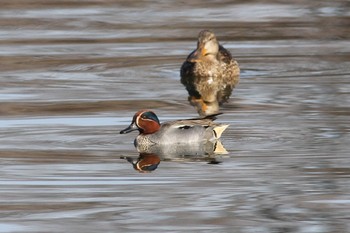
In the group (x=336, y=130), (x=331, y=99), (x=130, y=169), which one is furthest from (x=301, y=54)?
(x=130, y=169)

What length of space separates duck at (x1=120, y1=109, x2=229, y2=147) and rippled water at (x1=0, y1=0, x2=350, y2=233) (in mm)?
145

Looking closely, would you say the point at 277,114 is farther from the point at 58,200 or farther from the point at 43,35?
the point at 43,35

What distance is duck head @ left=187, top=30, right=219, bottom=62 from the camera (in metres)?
16.1

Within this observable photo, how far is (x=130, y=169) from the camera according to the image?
10.6 m

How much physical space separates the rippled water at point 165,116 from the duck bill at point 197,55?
32 centimetres

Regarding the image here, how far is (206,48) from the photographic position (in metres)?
16.3

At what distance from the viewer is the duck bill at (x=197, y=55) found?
1605 cm

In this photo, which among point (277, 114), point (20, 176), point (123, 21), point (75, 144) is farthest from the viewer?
point (123, 21)

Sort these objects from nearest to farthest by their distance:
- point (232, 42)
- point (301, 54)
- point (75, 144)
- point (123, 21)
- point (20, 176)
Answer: point (20, 176)
point (75, 144)
point (301, 54)
point (232, 42)
point (123, 21)

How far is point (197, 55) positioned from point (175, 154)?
16.3ft

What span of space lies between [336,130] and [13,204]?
3508mm

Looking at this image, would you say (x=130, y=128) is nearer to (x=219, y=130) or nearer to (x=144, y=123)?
(x=144, y=123)

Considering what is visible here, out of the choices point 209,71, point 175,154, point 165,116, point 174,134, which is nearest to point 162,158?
point 175,154

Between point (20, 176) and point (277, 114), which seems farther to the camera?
point (277, 114)
